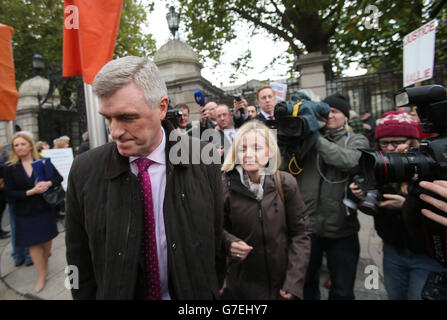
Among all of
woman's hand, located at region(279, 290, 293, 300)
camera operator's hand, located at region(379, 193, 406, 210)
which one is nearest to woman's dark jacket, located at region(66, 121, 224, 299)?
woman's hand, located at region(279, 290, 293, 300)

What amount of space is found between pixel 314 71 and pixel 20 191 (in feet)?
23.9

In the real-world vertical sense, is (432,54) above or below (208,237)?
above

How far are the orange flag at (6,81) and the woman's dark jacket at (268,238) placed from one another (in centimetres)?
256

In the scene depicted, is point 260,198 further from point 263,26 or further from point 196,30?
point 263,26

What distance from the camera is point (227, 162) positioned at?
2.04 meters

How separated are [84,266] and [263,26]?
1100cm

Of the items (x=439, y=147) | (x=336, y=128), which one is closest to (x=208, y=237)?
(x=439, y=147)

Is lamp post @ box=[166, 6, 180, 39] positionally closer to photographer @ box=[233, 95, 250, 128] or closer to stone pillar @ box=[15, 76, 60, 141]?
photographer @ box=[233, 95, 250, 128]

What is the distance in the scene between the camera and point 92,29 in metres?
1.98

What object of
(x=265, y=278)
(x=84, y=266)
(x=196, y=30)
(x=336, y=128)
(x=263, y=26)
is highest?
(x=263, y=26)

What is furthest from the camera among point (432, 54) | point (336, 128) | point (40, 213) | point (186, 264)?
point (40, 213)

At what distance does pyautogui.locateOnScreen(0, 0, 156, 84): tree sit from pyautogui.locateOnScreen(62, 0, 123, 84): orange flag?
33.4 feet

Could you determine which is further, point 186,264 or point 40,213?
point 40,213

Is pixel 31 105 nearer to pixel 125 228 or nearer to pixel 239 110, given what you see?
pixel 239 110
